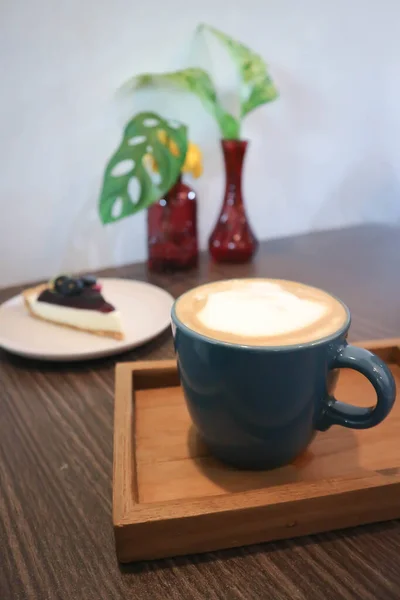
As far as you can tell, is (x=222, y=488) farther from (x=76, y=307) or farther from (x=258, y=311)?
(x=76, y=307)

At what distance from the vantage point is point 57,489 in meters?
0.39

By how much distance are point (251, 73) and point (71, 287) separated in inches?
19.8

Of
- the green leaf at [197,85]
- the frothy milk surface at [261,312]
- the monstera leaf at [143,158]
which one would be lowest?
the frothy milk surface at [261,312]

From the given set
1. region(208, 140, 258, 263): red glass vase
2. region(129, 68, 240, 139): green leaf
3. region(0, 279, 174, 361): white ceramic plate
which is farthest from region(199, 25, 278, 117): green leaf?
region(0, 279, 174, 361): white ceramic plate

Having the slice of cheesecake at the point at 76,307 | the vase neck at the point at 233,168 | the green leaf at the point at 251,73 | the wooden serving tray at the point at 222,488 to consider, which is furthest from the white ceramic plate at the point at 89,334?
the green leaf at the point at 251,73

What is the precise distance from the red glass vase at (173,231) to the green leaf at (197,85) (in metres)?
0.13

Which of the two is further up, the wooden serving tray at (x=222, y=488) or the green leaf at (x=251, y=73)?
the green leaf at (x=251, y=73)

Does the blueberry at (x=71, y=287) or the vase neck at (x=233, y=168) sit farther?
the vase neck at (x=233, y=168)

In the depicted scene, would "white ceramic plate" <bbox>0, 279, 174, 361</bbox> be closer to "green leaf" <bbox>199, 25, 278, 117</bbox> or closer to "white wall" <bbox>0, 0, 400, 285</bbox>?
"white wall" <bbox>0, 0, 400, 285</bbox>

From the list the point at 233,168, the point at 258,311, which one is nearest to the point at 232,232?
the point at 233,168

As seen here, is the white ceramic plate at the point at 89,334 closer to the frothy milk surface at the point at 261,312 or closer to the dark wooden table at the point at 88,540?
the dark wooden table at the point at 88,540

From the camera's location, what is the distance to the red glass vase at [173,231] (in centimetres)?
88

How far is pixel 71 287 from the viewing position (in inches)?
27.7

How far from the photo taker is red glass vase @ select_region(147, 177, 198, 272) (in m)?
0.88
